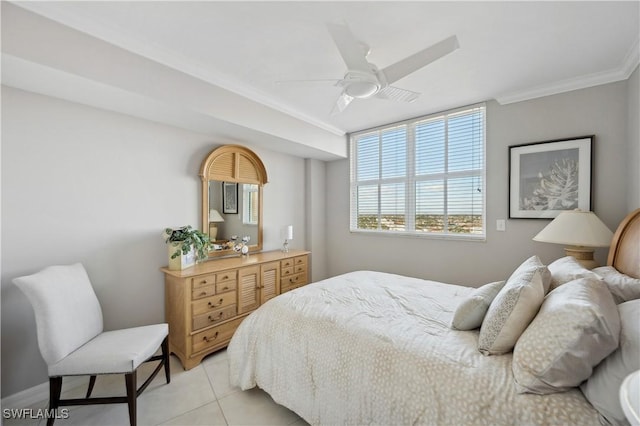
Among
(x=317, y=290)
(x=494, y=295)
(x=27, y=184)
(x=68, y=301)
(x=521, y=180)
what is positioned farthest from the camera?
(x=521, y=180)

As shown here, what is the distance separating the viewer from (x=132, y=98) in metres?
2.04

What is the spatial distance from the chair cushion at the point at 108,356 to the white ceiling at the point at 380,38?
199 cm

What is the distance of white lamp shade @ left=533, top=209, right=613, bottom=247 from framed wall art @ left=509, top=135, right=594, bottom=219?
0.41 meters

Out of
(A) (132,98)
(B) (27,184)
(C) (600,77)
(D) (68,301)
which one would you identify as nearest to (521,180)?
(C) (600,77)

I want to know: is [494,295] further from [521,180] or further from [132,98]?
[132,98]

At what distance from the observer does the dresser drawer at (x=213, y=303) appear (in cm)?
240

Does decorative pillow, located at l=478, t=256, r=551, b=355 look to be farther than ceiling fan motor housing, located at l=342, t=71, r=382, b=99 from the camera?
No

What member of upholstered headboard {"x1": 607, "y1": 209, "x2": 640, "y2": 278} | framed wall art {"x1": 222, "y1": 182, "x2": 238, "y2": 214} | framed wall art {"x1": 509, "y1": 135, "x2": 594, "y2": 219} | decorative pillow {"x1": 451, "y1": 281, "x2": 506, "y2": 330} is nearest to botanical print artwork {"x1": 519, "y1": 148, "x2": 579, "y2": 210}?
framed wall art {"x1": 509, "y1": 135, "x2": 594, "y2": 219}

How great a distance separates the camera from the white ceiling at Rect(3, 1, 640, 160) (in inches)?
62.7

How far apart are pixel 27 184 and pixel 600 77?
4.57 metres

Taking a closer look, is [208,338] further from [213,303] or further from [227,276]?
[227,276]

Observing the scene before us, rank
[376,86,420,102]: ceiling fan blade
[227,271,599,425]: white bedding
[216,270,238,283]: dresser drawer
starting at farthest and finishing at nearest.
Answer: [216,270,238,283]: dresser drawer, [376,86,420,102]: ceiling fan blade, [227,271,599,425]: white bedding

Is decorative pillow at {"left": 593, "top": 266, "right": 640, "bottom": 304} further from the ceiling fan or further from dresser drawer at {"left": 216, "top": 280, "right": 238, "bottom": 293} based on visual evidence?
dresser drawer at {"left": 216, "top": 280, "right": 238, "bottom": 293}

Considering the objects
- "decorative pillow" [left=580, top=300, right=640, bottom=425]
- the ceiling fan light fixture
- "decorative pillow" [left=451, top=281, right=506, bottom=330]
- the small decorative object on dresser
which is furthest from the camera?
the small decorative object on dresser
